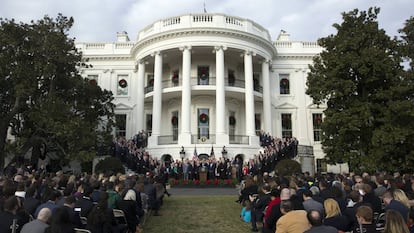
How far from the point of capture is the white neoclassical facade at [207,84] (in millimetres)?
26859

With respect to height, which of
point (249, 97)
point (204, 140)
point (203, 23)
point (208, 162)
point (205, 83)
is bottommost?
point (208, 162)

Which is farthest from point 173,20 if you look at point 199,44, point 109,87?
point 109,87

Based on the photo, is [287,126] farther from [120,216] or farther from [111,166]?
[120,216]

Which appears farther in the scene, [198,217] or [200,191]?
[200,191]

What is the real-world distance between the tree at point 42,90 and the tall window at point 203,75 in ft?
33.7

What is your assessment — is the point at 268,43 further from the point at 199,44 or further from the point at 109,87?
the point at 109,87

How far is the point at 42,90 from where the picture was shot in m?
22.5

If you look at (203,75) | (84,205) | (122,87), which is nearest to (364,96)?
(203,75)

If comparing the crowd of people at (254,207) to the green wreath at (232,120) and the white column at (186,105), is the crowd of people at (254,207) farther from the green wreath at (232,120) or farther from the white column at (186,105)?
the green wreath at (232,120)

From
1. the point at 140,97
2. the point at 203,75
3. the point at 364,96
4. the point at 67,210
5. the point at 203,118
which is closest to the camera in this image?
the point at 67,210

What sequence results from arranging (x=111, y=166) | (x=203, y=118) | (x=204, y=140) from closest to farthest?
(x=111, y=166) < (x=204, y=140) < (x=203, y=118)

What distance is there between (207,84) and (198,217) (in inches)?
792

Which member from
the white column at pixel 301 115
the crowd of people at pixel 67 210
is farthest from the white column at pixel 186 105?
the crowd of people at pixel 67 210

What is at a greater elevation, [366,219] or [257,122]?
[257,122]
